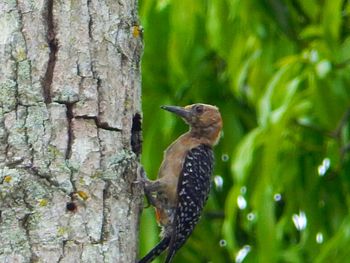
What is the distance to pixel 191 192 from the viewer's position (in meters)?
6.57

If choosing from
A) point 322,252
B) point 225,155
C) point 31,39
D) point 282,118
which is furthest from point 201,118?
point 31,39

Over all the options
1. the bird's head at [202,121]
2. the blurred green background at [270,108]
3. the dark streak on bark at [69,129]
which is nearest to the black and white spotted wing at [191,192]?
the bird's head at [202,121]

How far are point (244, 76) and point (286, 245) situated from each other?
45.1 inches

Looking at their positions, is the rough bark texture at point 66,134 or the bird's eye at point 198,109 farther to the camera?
the bird's eye at point 198,109

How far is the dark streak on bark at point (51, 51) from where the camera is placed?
16.4ft

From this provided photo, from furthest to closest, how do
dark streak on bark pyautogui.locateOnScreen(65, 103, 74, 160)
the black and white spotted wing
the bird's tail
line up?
1. the black and white spotted wing
2. the bird's tail
3. dark streak on bark pyautogui.locateOnScreen(65, 103, 74, 160)

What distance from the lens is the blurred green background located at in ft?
23.2

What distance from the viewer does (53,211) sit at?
192 inches

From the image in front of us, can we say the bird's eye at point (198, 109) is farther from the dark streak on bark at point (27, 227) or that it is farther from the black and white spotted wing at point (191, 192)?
the dark streak on bark at point (27, 227)

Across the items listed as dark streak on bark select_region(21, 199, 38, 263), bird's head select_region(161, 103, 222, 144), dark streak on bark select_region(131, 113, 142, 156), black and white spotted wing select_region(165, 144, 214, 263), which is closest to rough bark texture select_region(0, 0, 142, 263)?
dark streak on bark select_region(21, 199, 38, 263)

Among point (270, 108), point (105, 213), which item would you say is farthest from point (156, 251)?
point (270, 108)

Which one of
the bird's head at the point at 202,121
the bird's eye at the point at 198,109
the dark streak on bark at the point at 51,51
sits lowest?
the bird's head at the point at 202,121

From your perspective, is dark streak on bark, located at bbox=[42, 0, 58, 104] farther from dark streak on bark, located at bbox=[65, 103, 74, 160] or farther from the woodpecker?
the woodpecker

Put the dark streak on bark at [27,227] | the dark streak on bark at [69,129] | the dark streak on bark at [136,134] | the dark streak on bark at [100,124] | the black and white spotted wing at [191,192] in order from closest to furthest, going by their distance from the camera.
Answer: the dark streak on bark at [27,227] → the dark streak on bark at [69,129] → the dark streak on bark at [100,124] → the dark streak on bark at [136,134] → the black and white spotted wing at [191,192]
